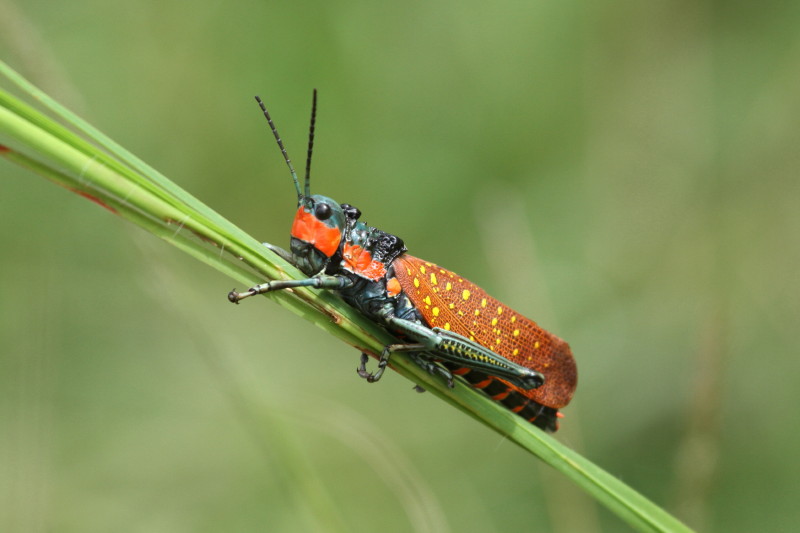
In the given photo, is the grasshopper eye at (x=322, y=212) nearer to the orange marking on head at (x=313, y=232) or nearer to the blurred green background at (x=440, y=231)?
the orange marking on head at (x=313, y=232)

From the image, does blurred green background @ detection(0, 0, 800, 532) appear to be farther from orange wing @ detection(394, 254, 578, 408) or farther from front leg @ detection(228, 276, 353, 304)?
front leg @ detection(228, 276, 353, 304)

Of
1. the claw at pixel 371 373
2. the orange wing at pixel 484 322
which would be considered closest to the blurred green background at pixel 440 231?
the orange wing at pixel 484 322

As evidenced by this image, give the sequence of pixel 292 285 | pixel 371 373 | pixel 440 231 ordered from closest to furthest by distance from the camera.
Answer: pixel 292 285 < pixel 371 373 < pixel 440 231

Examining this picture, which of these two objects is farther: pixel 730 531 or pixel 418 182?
pixel 418 182

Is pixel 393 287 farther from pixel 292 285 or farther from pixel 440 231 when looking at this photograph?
pixel 440 231

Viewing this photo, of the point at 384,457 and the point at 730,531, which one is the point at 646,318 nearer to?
the point at 730,531

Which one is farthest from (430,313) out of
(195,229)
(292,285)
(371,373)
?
(195,229)

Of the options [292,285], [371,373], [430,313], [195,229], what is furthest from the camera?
[430,313]

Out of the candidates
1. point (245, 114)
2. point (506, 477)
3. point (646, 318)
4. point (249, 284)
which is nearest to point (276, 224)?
point (245, 114)
